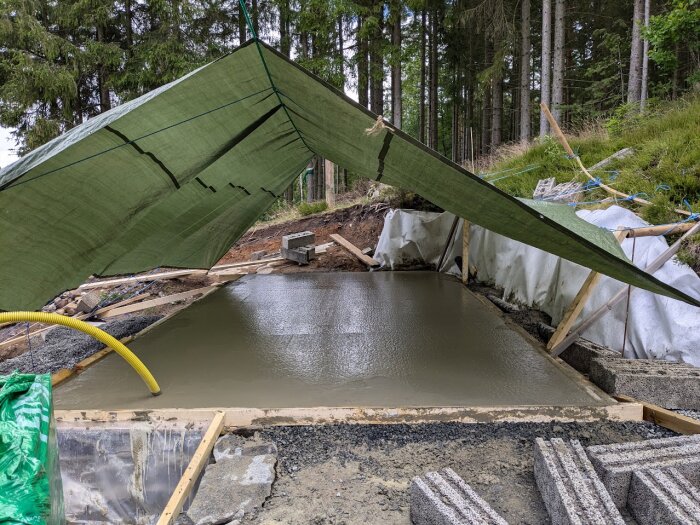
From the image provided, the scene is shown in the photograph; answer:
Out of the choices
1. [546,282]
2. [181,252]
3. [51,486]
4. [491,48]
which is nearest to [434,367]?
[546,282]

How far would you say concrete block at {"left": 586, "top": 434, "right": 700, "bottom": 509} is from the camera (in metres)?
1.48

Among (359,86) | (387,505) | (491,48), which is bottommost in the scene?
(387,505)

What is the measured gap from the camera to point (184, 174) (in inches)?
107

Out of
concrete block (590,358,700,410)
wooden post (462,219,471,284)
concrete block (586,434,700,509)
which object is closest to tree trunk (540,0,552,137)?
wooden post (462,219,471,284)

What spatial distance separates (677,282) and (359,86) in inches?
393

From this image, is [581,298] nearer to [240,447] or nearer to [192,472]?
[240,447]

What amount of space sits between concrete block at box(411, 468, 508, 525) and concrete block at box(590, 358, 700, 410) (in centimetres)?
131

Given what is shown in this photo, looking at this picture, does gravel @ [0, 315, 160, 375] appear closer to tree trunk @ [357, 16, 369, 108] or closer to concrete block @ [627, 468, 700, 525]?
concrete block @ [627, 468, 700, 525]

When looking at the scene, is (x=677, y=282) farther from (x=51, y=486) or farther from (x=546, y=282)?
(x=51, y=486)

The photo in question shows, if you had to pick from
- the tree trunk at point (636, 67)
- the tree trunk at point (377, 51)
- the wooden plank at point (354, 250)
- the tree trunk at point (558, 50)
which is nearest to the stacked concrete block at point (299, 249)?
the wooden plank at point (354, 250)

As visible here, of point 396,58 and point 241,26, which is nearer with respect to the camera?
point 396,58

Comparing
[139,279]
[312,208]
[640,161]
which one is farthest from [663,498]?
[312,208]

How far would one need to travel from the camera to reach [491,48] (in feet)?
42.1

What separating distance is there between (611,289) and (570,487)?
6.54 feet
